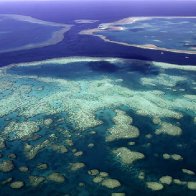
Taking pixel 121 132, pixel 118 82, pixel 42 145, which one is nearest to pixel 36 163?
pixel 42 145

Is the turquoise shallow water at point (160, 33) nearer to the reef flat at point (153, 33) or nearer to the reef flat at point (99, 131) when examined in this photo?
the reef flat at point (153, 33)

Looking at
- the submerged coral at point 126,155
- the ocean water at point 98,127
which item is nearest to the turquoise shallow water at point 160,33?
the ocean water at point 98,127

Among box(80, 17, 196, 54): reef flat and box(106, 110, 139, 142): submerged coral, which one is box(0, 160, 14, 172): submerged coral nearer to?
box(106, 110, 139, 142): submerged coral

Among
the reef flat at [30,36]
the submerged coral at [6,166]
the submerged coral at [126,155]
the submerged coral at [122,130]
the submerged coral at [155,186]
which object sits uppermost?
the reef flat at [30,36]

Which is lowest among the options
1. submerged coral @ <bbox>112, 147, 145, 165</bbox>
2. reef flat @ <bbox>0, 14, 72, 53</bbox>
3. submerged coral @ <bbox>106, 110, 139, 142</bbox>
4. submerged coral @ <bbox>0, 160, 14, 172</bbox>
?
submerged coral @ <bbox>0, 160, 14, 172</bbox>

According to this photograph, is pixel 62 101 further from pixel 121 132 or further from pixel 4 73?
pixel 4 73

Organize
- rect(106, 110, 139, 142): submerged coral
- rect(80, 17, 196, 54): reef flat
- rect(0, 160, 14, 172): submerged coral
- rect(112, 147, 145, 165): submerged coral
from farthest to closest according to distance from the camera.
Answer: rect(80, 17, 196, 54): reef flat → rect(106, 110, 139, 142): submerged coral → rect(112, 147, 145, 165): submerged coral → rect(0, 160, 14, 172): submerged coral

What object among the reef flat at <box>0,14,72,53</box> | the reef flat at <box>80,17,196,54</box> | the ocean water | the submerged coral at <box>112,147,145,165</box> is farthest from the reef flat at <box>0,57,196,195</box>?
the reef flat at <box>0,14,72,53</box>
